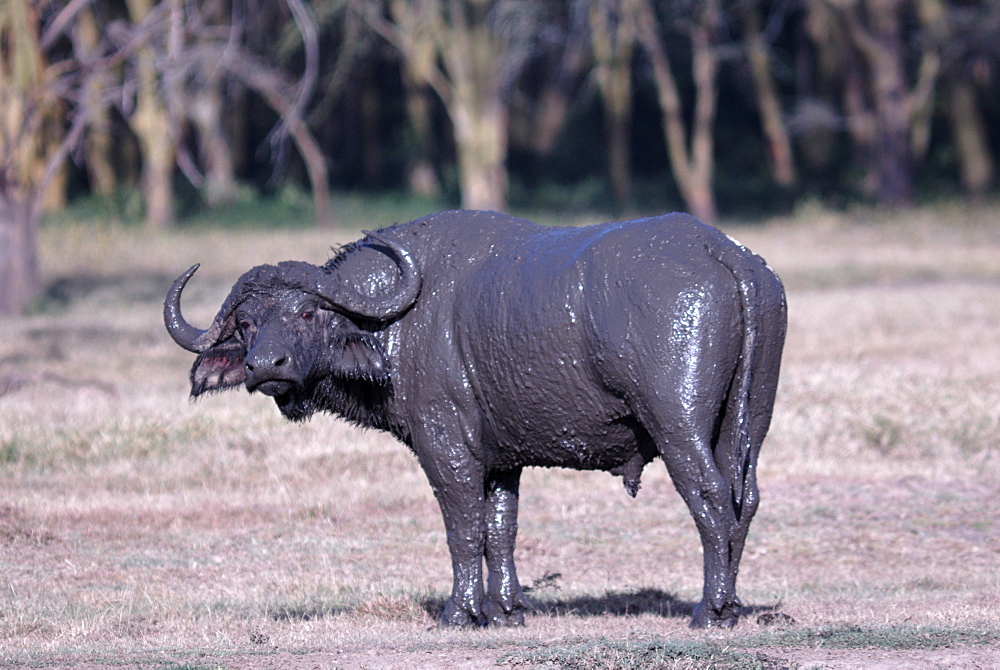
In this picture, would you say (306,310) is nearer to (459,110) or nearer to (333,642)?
(333,642)

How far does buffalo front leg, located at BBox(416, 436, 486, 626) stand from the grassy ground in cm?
23

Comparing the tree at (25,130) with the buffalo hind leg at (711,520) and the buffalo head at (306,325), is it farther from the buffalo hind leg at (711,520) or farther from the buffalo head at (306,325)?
the buffalo hind leg at (711,520)

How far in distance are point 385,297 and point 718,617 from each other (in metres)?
2.41

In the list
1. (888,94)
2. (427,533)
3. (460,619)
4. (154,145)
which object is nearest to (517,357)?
(460,619)

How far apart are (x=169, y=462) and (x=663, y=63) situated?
21.0 metres

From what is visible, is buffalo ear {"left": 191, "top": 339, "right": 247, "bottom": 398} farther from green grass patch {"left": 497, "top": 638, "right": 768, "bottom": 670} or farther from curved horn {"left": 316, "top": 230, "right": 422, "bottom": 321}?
green grass patch {"left": 497, "top": 638, "right": 768, "bottom": 670}

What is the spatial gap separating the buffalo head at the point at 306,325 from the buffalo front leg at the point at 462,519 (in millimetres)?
548

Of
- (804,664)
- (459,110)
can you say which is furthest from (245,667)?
(459,110)

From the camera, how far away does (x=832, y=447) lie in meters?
12.8

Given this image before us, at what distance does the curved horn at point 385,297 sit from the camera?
24.3 ft

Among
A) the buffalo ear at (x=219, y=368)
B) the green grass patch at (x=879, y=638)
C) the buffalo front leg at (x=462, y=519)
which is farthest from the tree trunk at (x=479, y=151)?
the green grass patch at (x=879, y=638)

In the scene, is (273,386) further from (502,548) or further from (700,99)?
(700,99)

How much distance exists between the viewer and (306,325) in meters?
7.44

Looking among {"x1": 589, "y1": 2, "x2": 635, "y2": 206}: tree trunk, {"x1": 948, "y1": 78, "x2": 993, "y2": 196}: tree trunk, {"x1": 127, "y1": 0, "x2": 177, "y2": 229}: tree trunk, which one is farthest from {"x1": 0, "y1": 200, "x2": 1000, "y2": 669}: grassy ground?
{"x1": 948, "y1": 78, "x2": 993, "y2": 196}: tree trunk
